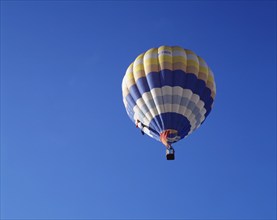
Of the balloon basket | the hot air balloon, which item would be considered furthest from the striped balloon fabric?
the balloon basket

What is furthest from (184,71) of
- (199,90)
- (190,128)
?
(190,128)

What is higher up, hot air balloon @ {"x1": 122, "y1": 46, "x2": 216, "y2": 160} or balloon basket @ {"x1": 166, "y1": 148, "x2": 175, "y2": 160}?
hot air balloon @ {"x1": 122, "y1": 46, "x2": 216, "y2": 160}

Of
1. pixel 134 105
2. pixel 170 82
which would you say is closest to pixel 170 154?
pixel 134 105

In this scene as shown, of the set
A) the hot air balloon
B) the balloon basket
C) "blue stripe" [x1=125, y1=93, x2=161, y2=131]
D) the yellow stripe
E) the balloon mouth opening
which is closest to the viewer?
the balloon basket

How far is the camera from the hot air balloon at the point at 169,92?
28.5 metres

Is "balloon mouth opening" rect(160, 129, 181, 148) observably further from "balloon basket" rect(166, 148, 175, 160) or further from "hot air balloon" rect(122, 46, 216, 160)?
"balloon basket" rect(166, 148, 175, 160)

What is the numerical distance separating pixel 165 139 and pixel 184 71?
3.84 meters

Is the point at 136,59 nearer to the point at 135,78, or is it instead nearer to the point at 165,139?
the point at 135,78

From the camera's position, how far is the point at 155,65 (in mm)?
28984

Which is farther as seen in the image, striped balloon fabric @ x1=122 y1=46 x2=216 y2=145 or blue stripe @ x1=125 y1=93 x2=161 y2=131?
blue stripe @ x1=125 y1=93 x2=161 y2=131

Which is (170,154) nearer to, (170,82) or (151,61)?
(170,82)

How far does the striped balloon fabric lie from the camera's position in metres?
28.5

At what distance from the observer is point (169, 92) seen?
2845 cm

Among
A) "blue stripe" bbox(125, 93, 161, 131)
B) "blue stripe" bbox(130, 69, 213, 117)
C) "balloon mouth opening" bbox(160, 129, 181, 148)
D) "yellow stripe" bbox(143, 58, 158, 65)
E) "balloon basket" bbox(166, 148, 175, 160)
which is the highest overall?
"yellow stripe" bbox(143, 58, 158, 65)
